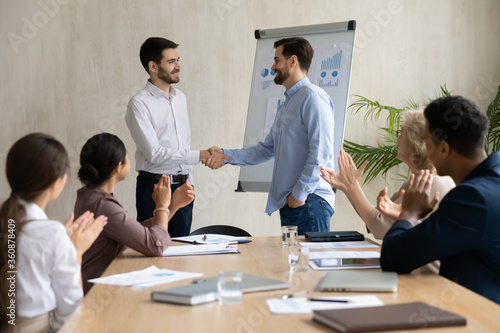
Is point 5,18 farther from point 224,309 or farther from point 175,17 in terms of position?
point 224,309

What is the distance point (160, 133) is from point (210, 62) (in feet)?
3.91

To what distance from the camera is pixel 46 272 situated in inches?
69.1

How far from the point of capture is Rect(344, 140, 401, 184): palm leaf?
479 cm

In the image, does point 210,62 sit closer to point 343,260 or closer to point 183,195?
point 183,195

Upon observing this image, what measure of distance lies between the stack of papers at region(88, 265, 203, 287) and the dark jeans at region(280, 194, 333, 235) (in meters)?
1.43

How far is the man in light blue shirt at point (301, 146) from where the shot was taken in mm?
3428

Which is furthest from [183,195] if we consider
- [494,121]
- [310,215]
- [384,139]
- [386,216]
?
[494,121]

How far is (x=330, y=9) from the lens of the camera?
5.13 metres

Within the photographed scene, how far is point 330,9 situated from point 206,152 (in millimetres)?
1889

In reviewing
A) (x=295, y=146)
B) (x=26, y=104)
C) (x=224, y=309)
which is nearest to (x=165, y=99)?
(x=295, y=146)

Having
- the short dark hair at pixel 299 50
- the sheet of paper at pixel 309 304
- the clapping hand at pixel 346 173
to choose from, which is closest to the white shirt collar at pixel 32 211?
the sheet of paper at pixel 309 304

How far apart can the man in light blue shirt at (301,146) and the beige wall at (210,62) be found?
1.46 m

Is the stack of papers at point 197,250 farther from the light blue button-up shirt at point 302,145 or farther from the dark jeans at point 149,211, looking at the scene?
the dark jeans at point 149,211

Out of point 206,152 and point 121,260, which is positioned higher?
point 206,152
